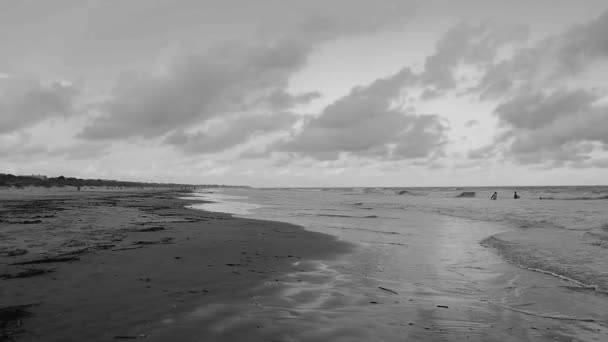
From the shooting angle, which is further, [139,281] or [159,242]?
[159,242]

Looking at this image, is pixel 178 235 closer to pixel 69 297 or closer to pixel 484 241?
pixel 69 297

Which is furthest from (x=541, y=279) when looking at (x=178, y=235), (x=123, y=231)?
(x=123, y=231)

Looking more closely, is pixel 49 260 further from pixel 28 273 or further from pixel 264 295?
pixel 264 295

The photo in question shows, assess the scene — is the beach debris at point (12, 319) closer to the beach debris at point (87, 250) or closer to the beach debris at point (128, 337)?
the beach debris at point (128, 337)

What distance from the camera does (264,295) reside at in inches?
232

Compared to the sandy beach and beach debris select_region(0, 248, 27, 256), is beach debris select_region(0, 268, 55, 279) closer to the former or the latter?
the sandy beach

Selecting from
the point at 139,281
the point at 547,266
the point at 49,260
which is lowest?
the point at 547,266

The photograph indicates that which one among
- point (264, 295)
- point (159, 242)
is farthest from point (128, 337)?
point (159, 242)

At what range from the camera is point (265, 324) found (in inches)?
179

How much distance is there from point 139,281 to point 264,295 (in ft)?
7.75

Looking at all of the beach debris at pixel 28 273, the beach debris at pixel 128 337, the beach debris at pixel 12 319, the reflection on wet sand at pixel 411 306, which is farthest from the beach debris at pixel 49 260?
the beach debris at pixel 128 337

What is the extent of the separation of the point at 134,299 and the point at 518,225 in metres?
20.7

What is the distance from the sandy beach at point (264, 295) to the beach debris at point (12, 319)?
1cm

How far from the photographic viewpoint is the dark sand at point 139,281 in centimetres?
415
